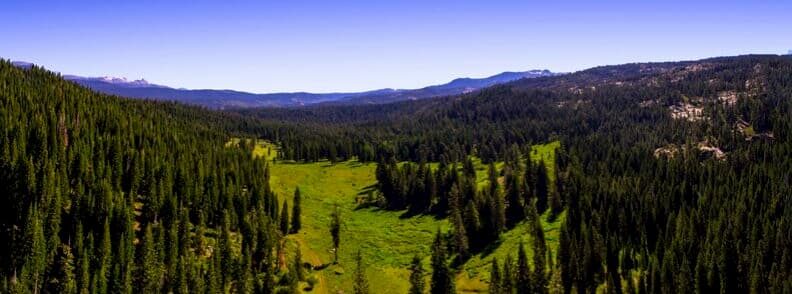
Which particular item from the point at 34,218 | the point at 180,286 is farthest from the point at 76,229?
the point at 180,286

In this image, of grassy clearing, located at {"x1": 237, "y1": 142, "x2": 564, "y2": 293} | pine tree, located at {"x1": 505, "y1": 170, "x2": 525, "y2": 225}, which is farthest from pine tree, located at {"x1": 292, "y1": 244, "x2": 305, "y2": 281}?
pine tree, located at {"x1": 505, "y1": 170, "x2": 525, "y2": 225}

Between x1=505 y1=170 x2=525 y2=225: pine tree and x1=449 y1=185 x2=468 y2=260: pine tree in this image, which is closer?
x1=449 y1=185 x2=468 y2=260: pine tree

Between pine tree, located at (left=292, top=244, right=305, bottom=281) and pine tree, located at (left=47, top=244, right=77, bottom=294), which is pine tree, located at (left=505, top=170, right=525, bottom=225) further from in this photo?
pine tree, located at (left=47, top=244, right=77, bottom=294)

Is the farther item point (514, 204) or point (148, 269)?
point (514, 204)

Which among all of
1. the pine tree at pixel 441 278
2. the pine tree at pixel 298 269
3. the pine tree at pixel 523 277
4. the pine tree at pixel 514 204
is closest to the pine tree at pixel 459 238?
the pine tree at pixel 514 204

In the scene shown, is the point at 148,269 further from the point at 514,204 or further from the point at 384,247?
the point at 514,204

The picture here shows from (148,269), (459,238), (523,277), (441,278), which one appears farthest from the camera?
(459,238)

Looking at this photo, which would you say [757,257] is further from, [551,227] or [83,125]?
[83,125]

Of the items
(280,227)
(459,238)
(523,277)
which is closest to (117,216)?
(280,227)
